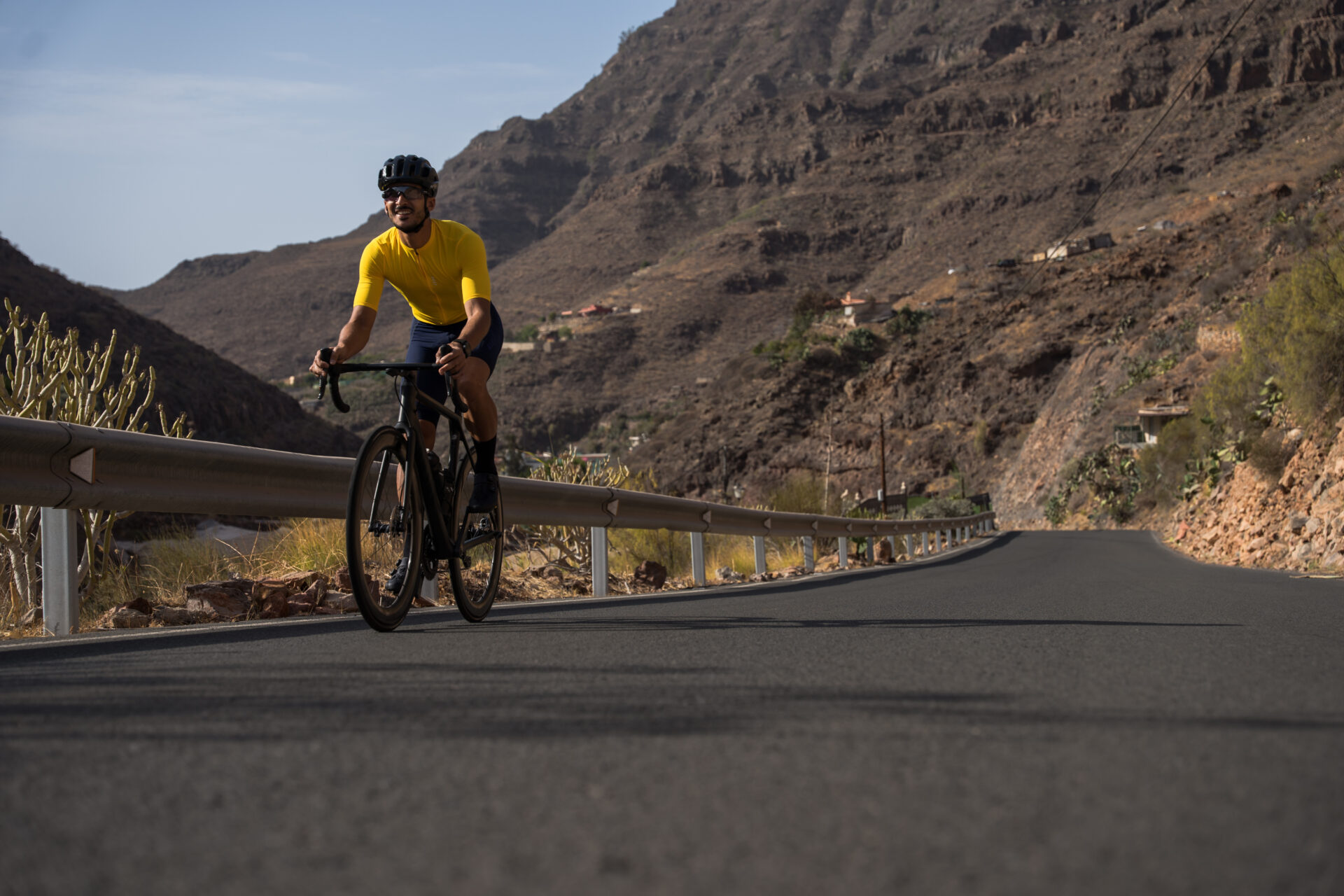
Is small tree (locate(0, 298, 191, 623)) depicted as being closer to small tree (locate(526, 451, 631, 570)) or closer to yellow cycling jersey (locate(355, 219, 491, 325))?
yellow cycling jersey (locate(355, 219, 491, 325))

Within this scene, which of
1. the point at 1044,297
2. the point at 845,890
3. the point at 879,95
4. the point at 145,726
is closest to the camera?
the point at 845,890

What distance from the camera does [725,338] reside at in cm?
11856

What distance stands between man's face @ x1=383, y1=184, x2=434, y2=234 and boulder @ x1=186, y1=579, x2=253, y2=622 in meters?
2.44

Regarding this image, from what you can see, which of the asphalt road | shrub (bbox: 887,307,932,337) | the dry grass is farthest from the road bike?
shrub (bbox: 887,307,932,337)

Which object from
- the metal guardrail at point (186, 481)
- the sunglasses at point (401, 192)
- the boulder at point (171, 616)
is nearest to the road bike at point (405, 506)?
the metal guardrail at point (186, 481)

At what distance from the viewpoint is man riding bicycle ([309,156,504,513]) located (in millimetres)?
5309

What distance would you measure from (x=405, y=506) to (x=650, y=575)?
5660mm

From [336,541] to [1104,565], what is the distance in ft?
38.9

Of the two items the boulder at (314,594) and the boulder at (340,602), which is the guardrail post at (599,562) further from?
the boulder at (314,594)

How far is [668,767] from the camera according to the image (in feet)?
→ 7.80

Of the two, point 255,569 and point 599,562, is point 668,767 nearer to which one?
point 255,569

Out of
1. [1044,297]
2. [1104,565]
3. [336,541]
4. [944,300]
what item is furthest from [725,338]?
[336,541]

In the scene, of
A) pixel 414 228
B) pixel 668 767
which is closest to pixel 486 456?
pixel 414 228

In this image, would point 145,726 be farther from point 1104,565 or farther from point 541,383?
point 541,383
